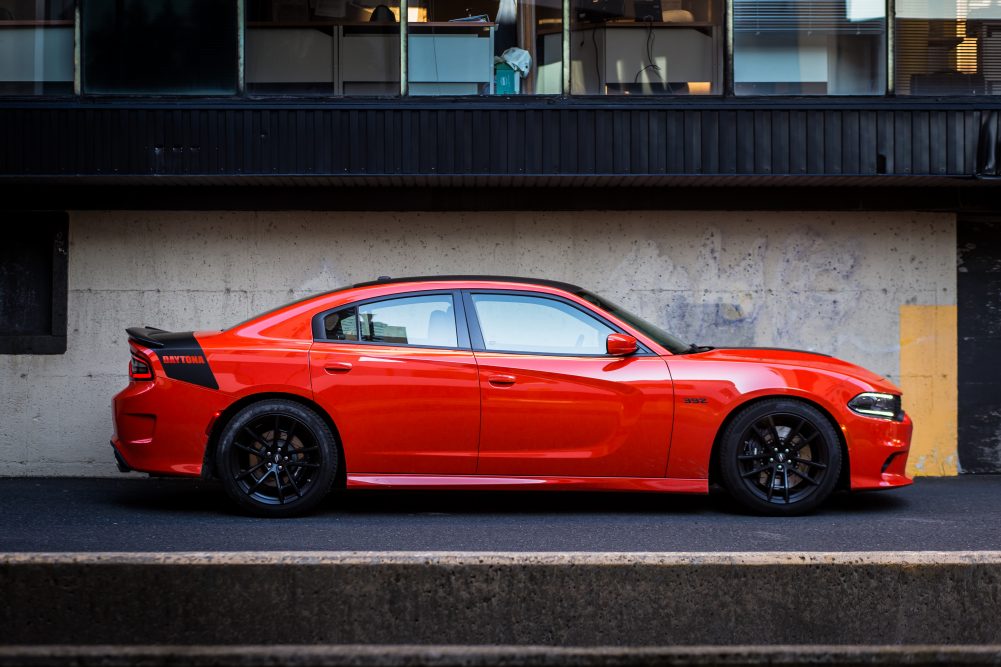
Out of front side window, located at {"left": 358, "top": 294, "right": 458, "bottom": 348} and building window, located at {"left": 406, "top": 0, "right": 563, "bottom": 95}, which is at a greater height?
building window, located at {"left": 406, "top": 0, "right": 563, "bottom": 95}

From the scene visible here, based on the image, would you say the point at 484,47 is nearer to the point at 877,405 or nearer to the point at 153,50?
the point at 153,50

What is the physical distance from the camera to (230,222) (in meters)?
9.80

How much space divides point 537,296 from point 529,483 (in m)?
1.18

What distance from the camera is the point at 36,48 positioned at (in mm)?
9469

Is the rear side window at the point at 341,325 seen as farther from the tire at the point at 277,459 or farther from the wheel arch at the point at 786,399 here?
the wheel arch at the point at 786,399

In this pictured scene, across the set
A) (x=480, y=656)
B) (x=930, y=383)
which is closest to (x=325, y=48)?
(x=930, y=383)

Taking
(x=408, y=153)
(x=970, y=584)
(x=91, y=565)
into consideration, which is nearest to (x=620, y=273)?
(x=408, y=153)

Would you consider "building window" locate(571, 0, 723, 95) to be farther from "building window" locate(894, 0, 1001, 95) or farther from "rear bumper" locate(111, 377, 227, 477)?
"rear bumper" locate(111, 377, 227, 477)

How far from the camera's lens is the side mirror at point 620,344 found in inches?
273

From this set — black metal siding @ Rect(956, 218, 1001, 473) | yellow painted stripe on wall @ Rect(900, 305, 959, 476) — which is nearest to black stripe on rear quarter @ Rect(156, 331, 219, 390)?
yellow painted stripe on wall @ Rect(900, 305, 959, 476)

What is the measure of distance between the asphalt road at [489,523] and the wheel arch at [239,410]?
1.07ft

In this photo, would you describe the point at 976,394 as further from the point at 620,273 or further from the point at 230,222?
the point at 230,222

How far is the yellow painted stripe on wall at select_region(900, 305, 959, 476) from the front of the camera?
31.8 ft

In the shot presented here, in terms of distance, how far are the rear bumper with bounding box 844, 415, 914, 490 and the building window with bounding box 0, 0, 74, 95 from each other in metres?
6.90
